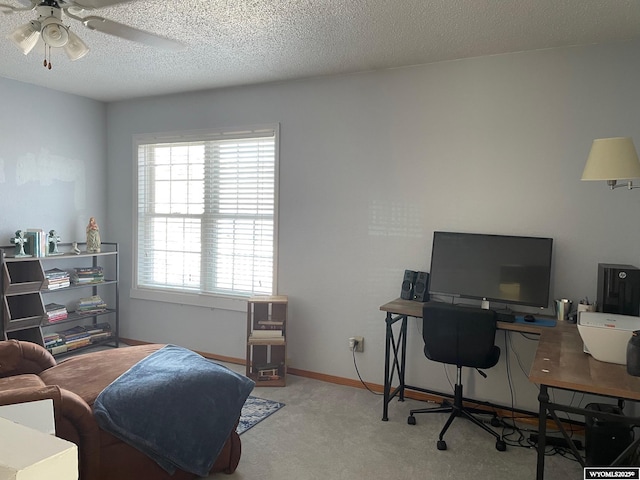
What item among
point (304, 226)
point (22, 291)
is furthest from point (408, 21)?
point (22, 291)

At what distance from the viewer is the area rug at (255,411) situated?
10.2 feet

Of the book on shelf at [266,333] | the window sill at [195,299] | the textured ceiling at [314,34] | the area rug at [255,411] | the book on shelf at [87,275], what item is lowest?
the area rug at [255,411]

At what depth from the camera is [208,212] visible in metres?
4.48

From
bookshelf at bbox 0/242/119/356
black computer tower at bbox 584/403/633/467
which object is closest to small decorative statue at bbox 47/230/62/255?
bookshelf at bbox 0/242/119/356

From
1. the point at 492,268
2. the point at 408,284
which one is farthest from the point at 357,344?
the point at 492,268

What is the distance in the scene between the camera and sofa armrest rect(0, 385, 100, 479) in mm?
1935

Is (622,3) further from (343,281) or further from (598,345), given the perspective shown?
(343,281)

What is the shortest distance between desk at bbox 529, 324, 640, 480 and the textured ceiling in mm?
1822

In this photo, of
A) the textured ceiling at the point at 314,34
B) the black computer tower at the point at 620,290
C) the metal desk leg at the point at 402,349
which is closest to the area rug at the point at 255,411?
the metal desk leg at the point at 402,349

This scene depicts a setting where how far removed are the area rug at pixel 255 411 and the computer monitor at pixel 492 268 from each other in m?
1.45

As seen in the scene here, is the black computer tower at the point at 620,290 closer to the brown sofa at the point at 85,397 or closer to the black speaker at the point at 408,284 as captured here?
the black speaker at the point at 408,284

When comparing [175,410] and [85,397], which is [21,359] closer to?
[85,397]

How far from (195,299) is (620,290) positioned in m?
3.53

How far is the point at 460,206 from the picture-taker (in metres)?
3.42
